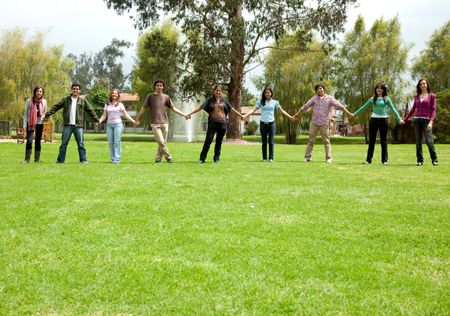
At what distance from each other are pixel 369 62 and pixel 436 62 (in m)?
9.42

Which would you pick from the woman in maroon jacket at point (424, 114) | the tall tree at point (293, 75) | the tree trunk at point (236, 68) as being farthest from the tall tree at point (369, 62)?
the woman in maroon jacket at point (424, 114)

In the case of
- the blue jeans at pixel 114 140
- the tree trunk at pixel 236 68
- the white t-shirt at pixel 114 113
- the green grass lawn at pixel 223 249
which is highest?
the tree trunk at pixel 236 68

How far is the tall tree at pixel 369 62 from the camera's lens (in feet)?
143

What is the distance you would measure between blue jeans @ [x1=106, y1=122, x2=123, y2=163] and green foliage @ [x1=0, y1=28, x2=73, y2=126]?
28.7 meters

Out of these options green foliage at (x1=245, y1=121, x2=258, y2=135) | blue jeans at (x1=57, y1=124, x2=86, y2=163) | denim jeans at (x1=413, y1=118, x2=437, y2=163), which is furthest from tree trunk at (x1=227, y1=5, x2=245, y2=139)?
green foliage at (x1=245, y1=121, x2=258, y2=135)

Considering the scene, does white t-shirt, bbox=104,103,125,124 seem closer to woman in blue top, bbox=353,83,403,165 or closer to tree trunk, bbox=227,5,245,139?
woman in blue top, bbox=353,83,403,165

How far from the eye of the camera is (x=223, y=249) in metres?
4.34

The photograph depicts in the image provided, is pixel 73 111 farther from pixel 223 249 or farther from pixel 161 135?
pixel 223 249

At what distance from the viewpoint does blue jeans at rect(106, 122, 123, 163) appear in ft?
41.9

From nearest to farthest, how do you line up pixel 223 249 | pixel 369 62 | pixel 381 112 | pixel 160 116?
pixel 223 249 < pixel 381 112 < pixel 160 116 < pixel 369 62

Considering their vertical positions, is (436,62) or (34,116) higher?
(436,62)

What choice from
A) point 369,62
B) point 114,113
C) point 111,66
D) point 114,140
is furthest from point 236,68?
point 111,66

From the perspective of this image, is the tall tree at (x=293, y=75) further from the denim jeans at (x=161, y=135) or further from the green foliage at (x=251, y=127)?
the green foliage at (x=251, y=127)

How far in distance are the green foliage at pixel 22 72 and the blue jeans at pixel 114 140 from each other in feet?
94.1
